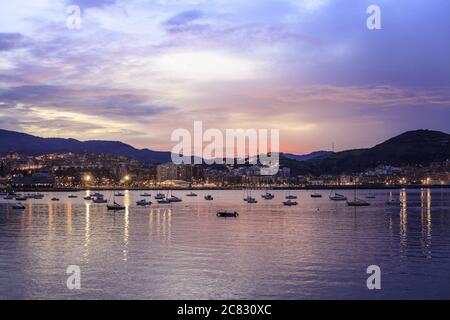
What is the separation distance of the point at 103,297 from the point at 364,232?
24.0m

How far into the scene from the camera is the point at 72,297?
722 inches

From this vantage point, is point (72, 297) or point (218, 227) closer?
point (72, 297)

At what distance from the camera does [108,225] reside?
45625 millimetres

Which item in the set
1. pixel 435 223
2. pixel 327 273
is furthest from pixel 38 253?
pixel 435 223

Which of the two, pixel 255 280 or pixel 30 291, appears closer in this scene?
pixel 30 291

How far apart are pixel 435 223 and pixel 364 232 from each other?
1035 cm
